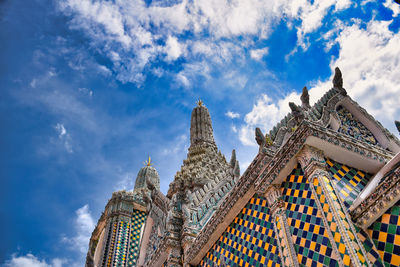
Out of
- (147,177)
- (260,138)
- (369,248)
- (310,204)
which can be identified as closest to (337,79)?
(260,138)

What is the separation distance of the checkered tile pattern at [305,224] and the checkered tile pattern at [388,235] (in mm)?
715

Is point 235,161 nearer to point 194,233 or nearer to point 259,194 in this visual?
point 194,233

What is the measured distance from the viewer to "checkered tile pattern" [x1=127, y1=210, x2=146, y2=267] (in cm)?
1810

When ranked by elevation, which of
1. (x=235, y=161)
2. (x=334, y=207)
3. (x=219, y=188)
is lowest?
(x=334, y=207)

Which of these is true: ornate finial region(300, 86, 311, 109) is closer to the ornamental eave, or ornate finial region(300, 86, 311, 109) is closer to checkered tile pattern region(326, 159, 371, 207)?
the ornamental eave

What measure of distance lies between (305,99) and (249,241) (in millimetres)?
Answer: 3654

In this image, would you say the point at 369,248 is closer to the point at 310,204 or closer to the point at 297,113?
the point at 310,204

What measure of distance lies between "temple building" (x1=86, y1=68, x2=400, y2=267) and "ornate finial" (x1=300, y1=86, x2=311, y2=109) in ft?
0.07

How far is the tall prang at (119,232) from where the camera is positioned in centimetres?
1777

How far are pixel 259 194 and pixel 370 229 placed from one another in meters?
2.74

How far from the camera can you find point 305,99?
26.9ft

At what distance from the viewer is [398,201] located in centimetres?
533

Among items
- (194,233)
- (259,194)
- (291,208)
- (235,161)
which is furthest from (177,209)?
(291,208)

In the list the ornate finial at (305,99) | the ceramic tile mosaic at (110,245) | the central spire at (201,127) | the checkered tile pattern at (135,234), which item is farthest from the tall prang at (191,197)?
the ornate finial at (305,99)
